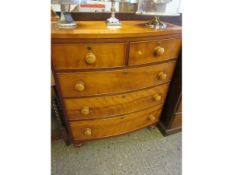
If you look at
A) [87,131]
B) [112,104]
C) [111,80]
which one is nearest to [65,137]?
[87,131]

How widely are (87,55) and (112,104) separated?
0.40 meters

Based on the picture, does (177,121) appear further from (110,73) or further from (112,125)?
(110,73)

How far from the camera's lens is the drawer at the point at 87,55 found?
0.81m

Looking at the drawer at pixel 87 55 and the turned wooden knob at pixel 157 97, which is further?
the turned wooden knob at pixel 157 97

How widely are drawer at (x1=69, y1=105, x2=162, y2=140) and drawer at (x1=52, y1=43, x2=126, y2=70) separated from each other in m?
0.44

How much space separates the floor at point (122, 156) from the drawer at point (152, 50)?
75 cm

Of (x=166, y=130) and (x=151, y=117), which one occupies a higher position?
(x=151, y=117)

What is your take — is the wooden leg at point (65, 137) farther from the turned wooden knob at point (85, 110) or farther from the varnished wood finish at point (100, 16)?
the varnished wood finish at point (100, 16)

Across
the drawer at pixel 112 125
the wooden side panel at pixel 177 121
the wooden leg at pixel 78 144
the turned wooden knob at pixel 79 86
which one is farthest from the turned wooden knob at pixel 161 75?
the wooden leg at pixel 78 144

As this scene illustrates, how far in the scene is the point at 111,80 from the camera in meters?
0.99
